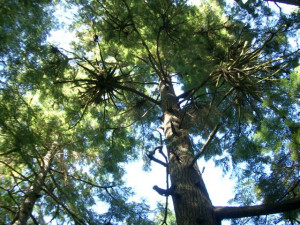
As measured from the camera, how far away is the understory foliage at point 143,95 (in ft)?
10.4

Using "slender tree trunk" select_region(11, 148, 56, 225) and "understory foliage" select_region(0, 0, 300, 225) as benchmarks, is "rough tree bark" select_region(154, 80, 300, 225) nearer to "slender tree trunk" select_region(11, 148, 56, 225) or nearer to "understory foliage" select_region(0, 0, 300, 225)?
"understory foliage" select_region(0, 0, 300, 225)

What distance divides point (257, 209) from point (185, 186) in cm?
81

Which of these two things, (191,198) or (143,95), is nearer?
(191,198)

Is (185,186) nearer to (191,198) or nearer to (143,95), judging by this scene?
(191,198)

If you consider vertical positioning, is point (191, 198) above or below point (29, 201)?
below

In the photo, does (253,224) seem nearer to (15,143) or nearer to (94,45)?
(15,143)

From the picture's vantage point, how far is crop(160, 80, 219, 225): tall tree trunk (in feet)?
8.62

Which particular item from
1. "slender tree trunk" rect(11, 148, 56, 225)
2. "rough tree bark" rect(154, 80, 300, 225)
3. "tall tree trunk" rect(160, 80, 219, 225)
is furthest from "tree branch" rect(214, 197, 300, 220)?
"slender tree trunk" rect(11, 148, 56, 225)

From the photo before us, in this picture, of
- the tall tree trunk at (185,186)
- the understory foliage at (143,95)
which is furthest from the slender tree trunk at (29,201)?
the tall tree trunk at (185,186)

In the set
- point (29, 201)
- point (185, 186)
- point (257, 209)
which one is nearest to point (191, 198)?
point (185, 186)

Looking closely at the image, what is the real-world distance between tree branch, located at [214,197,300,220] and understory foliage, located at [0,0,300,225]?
477 millimetres

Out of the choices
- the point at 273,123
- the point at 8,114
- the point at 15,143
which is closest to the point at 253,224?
the point at 273,123

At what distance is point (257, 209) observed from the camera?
8.18 ft

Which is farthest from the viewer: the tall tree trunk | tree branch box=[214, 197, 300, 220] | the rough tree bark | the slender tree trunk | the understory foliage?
the slender tree trunk
